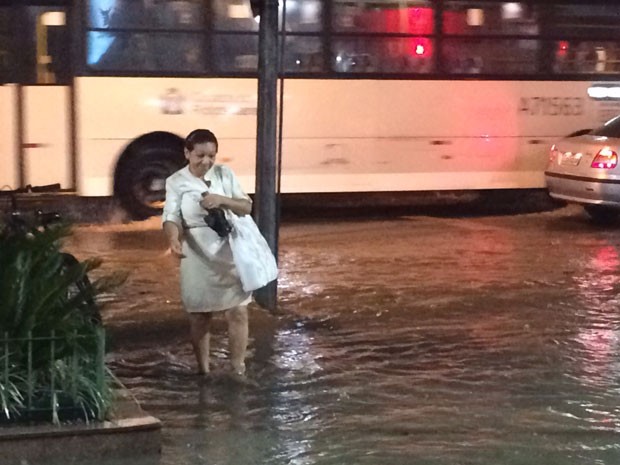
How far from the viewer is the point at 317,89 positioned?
49.1ft

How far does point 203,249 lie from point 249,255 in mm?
284

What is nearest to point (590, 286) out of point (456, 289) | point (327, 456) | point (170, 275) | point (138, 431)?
point (456, 289)

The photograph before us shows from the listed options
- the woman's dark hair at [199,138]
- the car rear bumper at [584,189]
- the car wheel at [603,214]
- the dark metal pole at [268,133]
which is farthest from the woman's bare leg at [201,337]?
the car wheel at [603,214]

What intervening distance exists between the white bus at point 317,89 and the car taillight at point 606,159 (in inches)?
67.5

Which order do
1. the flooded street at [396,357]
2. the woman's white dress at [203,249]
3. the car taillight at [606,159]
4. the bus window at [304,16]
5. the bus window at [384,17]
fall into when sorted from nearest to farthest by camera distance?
the flooded street at [396,357] < the woman's white dress at [203,249] < the car taillight at [606,159] < the bus window at [304,16] < the bus window at [384,17]

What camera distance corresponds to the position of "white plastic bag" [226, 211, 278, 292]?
7.27 metres

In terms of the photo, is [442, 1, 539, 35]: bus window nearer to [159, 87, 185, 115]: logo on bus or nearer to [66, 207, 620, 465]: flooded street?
[66, 207, 620, 465]: flooded street

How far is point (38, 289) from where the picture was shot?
602 centimetres

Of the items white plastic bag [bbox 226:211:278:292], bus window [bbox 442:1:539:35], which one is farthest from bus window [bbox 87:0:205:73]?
white plastic bag [bbox 226:211:278:292]

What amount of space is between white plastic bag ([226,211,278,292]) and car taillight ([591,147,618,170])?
300 inches

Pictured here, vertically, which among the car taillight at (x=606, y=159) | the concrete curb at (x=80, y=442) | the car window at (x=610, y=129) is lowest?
the concrete curb at (x=80, y=442)

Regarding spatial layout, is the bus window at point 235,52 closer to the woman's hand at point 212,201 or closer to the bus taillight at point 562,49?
the bus taillight at point 562,49

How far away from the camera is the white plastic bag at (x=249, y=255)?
23.8 feet

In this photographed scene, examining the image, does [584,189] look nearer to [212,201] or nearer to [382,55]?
[382,55]
